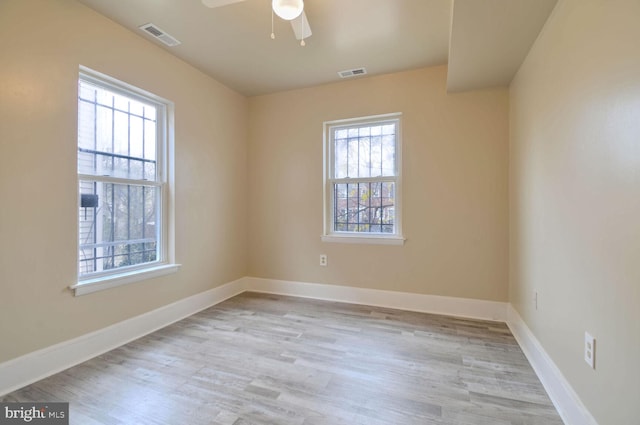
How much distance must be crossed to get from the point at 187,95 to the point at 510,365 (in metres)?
3.68

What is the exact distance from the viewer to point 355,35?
2.44 meters

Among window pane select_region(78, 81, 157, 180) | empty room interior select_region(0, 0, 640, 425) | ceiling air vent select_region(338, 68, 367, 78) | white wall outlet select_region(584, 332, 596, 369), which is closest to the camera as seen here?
white wall outlet select_region(584, 332, 596, 369)

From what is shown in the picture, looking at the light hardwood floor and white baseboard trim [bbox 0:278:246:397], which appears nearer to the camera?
the light hardwood floor

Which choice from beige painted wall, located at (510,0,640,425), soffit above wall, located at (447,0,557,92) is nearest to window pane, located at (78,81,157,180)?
soffit above wall, located at (447,0,557,92)

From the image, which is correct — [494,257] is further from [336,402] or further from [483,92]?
[336,402]

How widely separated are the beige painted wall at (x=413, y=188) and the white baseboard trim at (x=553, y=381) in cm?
66

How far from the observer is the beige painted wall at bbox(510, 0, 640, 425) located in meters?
1.08

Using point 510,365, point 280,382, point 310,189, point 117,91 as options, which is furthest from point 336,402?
point 117,91

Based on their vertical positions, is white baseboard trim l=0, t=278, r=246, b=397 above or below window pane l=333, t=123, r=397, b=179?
below

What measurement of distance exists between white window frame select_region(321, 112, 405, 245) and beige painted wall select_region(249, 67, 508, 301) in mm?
69

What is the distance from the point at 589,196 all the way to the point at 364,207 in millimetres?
2154

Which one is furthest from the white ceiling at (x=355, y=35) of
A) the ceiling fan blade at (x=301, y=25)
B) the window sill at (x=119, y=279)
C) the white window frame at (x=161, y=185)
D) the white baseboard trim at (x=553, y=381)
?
the white baseboard trim at (x=553, y=381)

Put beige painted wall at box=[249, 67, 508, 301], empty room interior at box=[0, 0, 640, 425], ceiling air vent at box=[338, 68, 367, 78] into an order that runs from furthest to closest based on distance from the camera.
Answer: ceiling air vent at box=[338, 68, 367, 78], beige painted wall at box=[249, 67, 508, 301], empty room interior at box=[0, 0, 640, 425]

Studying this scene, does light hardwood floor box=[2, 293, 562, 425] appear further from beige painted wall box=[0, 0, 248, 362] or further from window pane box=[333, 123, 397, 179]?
window pane box=[333, 123, 397, 179]
